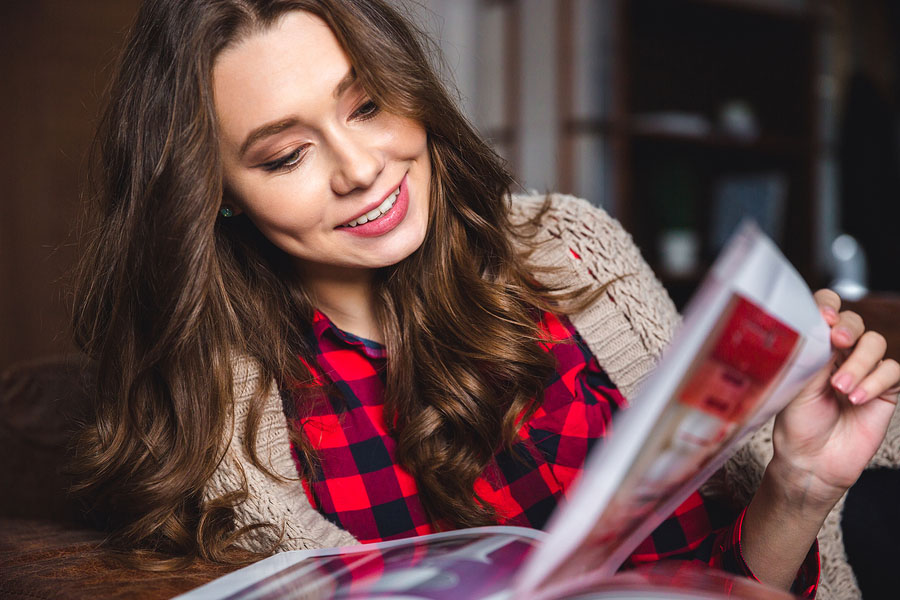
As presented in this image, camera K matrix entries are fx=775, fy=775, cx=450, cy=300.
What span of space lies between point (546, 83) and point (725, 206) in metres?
0.82

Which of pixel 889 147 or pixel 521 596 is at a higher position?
pixel 889 147

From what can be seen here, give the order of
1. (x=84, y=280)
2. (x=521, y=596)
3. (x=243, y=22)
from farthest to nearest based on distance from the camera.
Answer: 1. (x=84, y=280)
2. (x=243, y=22)
3. (x=521, y=596)

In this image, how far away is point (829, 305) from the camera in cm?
62

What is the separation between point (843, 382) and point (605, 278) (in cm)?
43

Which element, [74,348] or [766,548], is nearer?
[766,548]

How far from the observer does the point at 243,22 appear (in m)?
0.80

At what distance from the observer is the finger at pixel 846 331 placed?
56 cm

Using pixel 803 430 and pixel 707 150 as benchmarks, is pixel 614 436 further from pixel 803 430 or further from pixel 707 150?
pixel 707 150

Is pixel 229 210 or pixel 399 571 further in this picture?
pixel 229 210

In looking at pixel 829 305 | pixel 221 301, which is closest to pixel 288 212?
pixel 221 301

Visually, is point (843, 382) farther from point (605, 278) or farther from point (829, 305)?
point (605, 278)

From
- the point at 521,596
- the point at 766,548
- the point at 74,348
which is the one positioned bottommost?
the point at 766,548

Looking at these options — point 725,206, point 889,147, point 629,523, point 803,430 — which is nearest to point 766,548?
point 803,430

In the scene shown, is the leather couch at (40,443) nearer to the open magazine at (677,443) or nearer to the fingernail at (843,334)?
the open magazine at (677,443)
